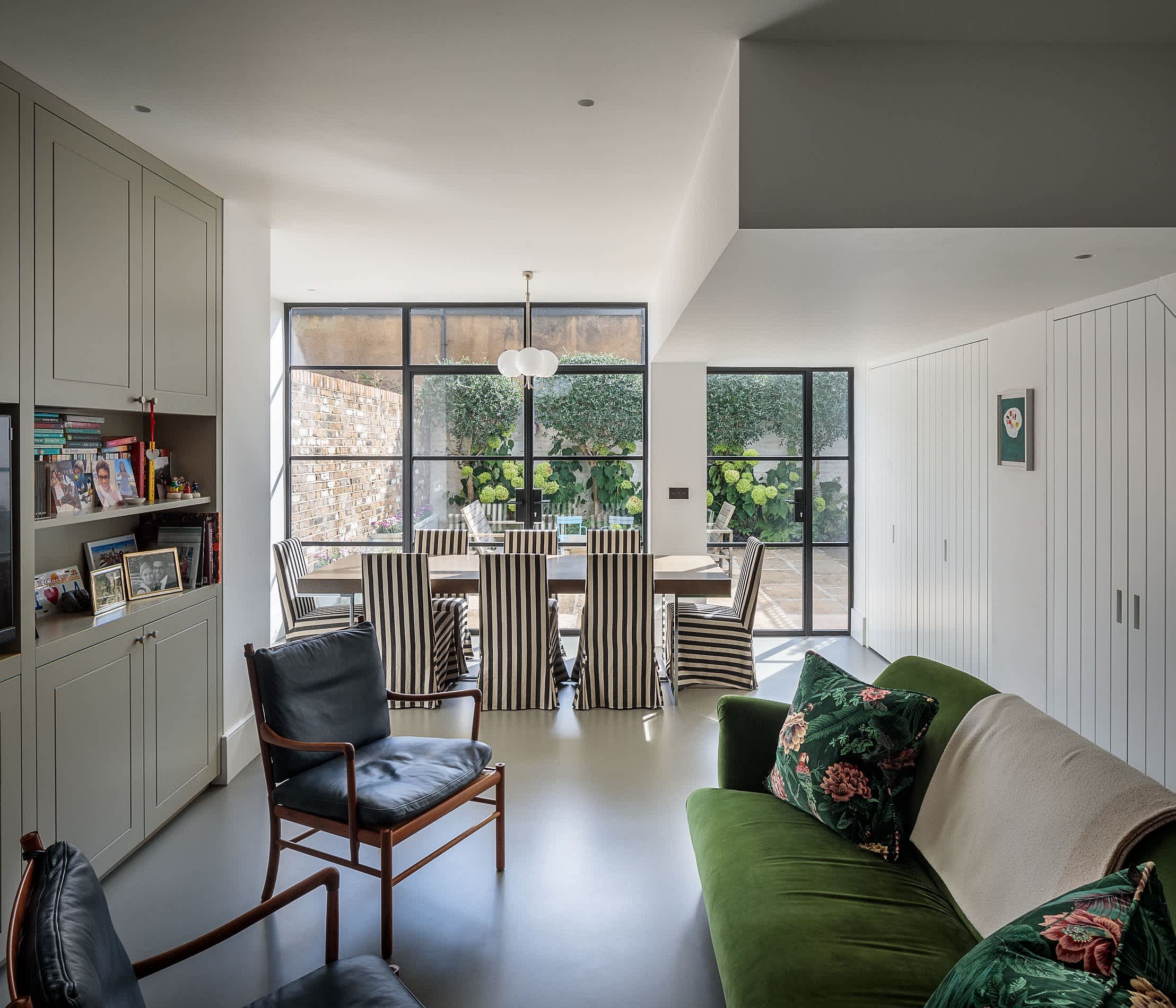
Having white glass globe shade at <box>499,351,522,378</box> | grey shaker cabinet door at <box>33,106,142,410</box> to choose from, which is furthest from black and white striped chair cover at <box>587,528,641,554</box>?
grey shaker cabinet door at <box>33,106,142,410</box>

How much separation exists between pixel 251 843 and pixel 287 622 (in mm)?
2304

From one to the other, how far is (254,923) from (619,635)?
321 centimetres

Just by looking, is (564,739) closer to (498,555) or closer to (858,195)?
(498,555)

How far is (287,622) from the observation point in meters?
5.26

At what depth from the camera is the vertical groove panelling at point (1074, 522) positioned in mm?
3471

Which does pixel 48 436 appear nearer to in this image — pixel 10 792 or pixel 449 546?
pixel 10 792

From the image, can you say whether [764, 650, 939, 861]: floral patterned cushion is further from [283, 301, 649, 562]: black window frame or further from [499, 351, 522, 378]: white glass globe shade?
[283, 301, 649, 562]: black window frame

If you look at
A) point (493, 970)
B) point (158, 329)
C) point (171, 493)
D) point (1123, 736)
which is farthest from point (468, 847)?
point (1123, 736)

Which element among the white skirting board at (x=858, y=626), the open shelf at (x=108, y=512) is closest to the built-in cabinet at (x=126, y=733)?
the open shelf at (x=108, y=512)

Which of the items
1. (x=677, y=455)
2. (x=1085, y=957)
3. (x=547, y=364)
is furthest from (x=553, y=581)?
(x=1085, y=957)

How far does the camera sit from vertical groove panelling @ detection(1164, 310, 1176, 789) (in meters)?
2.87

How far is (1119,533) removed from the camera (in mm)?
3180

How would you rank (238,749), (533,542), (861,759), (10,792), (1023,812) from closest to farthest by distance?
(1023,812), (861,759), (10,792), (238,749), (533,542)

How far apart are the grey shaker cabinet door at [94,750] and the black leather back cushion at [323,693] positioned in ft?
2.02
